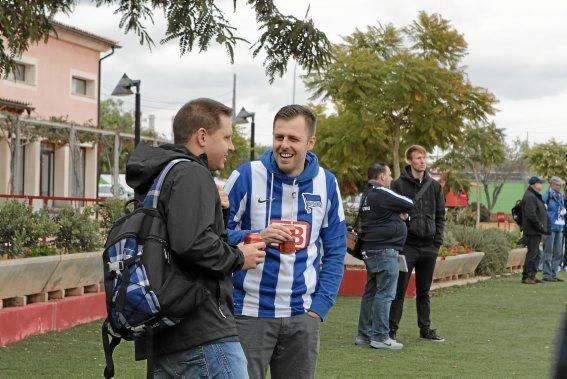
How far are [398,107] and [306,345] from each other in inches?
806

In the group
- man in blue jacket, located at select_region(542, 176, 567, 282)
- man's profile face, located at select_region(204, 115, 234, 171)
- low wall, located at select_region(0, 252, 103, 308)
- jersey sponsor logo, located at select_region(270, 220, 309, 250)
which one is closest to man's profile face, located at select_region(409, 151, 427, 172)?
low wall, located at select_region(0, 252, 103, 308)

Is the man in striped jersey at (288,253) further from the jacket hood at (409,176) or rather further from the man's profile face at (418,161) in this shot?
the jacket hood at (409,176)

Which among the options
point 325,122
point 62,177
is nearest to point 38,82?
point 62,177

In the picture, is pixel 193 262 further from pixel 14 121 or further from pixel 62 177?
pixel 62 177

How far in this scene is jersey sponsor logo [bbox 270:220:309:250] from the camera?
5.01 metres

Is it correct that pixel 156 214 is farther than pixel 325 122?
No

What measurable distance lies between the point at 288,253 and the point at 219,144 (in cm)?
96

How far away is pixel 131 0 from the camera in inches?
454

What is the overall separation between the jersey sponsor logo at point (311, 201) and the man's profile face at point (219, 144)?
1.07 m

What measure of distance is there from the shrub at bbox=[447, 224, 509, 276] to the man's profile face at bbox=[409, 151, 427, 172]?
32.5 feet

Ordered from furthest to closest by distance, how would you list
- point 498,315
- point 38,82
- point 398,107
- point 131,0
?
point 38,82 → point 398,107 → point 498,315 → point 131,0

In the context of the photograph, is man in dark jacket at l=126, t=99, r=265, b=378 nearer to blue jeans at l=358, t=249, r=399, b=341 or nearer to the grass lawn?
the grass lawn

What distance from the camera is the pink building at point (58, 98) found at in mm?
43062

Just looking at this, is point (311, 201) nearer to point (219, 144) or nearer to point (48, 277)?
point (219, 144)
